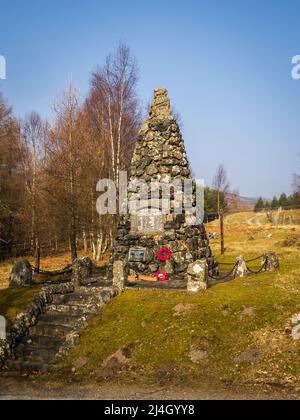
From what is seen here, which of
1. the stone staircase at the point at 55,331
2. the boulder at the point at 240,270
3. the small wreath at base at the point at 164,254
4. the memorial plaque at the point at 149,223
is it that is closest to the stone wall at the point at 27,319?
the stone staircase at the point at 55,331

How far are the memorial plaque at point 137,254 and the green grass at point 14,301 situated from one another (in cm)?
429

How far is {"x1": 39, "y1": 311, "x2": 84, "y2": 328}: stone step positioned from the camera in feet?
38.4

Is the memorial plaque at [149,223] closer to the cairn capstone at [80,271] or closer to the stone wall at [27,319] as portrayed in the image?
the cairn capstone at [80,271]

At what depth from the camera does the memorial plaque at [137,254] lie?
16031mm

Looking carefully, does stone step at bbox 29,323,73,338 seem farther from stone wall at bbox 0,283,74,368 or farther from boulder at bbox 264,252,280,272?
boulder at bbox 264,252,280,272

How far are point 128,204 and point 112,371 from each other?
832cm

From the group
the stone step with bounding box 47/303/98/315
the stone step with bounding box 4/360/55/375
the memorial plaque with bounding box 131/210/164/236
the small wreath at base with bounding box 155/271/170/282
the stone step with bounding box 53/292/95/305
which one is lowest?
the stone step with bounding box 4/360/55/375

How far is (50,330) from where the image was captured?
37.8 ft

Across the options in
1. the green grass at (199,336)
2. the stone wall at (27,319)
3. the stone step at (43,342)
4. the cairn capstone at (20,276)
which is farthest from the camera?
the cairn capstone at (20,276)

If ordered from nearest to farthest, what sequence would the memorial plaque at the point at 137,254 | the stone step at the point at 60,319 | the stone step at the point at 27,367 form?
1. the stone step at the point at 27,367
2. the stone step at the point at 60,319
3. the memorial plaque at the point at 137,254

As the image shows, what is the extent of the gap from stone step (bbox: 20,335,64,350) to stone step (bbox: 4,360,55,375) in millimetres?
647

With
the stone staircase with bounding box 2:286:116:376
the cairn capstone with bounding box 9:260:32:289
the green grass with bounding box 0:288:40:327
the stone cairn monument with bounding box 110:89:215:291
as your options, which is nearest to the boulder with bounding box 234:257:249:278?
the stone cairn monument with bounding box 110:89:215:291

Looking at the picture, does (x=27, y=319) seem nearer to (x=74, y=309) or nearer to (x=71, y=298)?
(x=74, y=309)

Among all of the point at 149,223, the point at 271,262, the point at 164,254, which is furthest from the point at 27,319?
the point at 271,262
